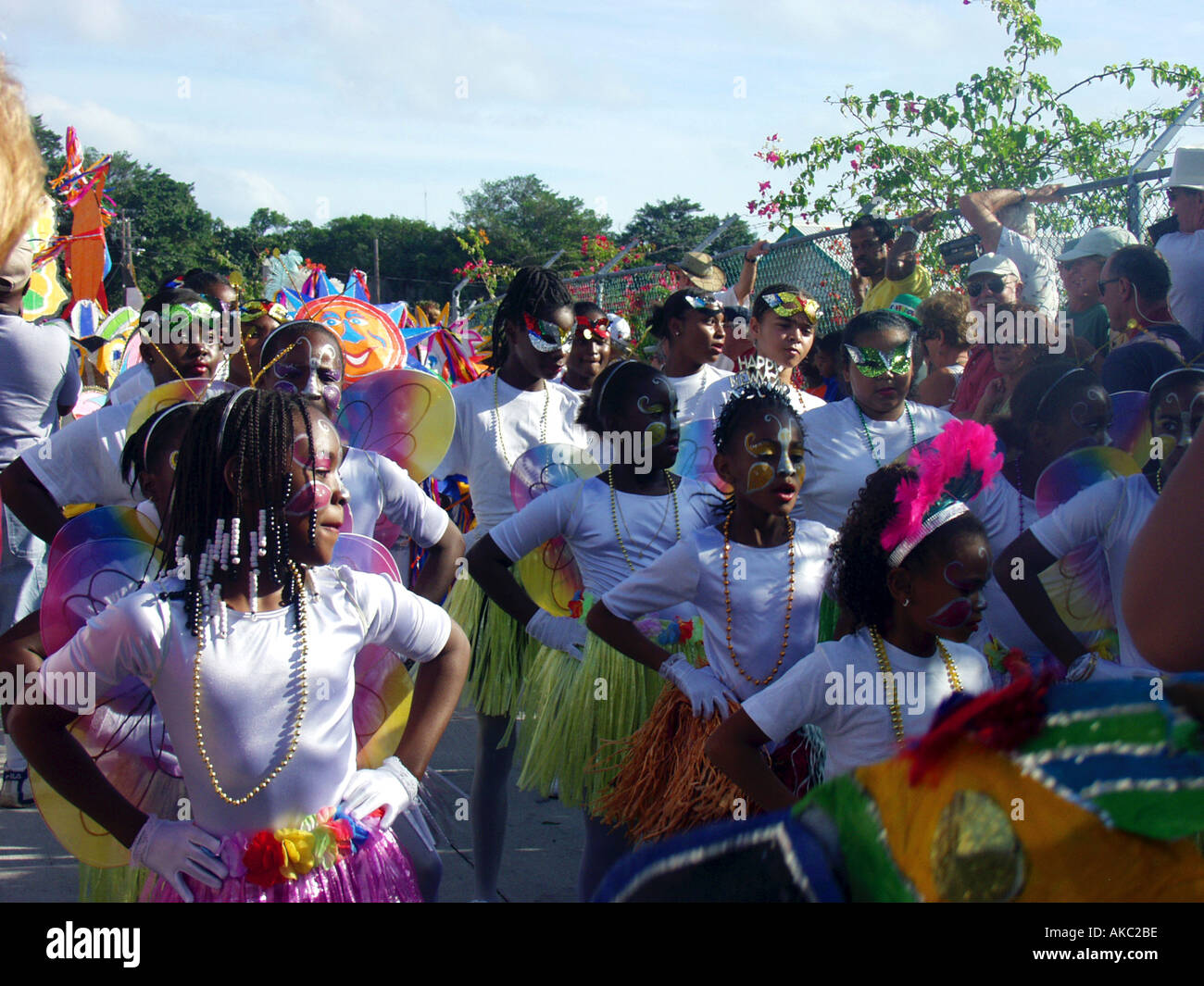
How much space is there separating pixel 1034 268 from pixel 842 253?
1.56m

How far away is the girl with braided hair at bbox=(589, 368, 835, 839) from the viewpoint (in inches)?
117

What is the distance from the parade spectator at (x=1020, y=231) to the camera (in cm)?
522

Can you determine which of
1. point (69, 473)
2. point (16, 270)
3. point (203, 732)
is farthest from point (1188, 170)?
point (16, 270)

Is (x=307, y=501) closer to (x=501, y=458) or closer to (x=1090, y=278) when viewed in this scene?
(x=501, y=458)

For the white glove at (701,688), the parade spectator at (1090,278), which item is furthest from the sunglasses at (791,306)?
the white glove at (701,688)

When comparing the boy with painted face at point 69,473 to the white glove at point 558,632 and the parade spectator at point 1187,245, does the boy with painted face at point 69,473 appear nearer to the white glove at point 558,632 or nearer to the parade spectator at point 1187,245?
the white glove at point 558,632

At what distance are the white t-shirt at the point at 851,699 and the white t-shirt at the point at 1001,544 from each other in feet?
3.63

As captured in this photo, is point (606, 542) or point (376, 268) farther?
point (376, 268)

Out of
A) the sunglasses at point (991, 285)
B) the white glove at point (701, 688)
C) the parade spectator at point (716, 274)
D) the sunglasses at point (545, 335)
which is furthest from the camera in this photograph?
the parade spectator at point (716, 274)

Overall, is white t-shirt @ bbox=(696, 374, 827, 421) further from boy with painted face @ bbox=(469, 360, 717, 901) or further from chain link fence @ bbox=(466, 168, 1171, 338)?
chain link fence @ bbox=(466, 168, 1171, 338)

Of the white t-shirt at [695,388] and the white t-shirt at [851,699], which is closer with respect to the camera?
the white t-shirt at [851,699]

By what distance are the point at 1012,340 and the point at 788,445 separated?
201 centimetres

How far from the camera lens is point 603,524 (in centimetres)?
359

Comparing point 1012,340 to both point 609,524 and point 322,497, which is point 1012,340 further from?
point 322,497
